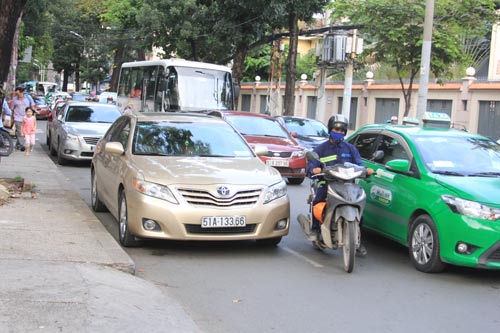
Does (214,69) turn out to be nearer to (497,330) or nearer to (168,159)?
(168,159)

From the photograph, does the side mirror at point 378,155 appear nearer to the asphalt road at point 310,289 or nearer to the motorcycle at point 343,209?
the motorcycle at point 343,209

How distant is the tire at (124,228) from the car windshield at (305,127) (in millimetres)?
11542

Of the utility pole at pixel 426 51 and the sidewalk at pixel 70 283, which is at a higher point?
the utility pole at pixel 426 51

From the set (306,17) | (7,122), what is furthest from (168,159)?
(306,17)

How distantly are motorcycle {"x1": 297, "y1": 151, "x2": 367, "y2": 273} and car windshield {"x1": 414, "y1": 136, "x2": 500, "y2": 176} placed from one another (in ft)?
3.02

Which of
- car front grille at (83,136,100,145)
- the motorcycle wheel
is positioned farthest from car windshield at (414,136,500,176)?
car front grille at (83,136,100,145)

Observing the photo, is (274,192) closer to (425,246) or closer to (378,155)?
(378,155)

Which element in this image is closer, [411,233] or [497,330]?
[497,330]

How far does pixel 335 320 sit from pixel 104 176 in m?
4.82

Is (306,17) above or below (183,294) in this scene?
above

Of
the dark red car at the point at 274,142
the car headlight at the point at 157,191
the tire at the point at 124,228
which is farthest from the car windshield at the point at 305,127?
the car headlight at the point at 157,191

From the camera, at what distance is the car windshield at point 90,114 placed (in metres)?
17.5

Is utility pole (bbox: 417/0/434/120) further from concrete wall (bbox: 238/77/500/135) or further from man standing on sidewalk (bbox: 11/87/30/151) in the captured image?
man standing on sidewalk (bbox: 11/87/30/151)

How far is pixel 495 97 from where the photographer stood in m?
25.2
